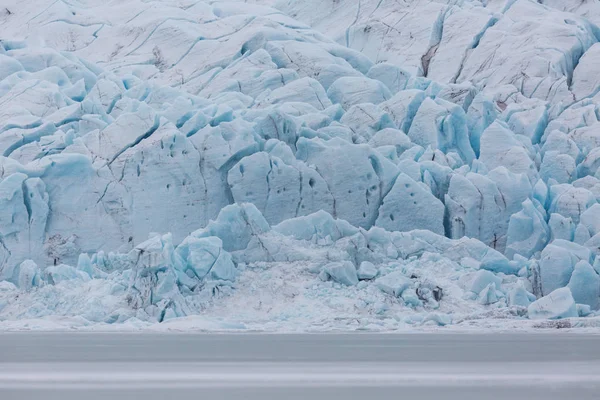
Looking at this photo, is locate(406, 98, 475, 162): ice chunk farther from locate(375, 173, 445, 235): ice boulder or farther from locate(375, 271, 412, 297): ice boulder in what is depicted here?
locate(375, 271, 412, 297): ice boulder

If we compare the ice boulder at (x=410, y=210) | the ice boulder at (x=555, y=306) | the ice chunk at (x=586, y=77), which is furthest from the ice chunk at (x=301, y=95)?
the ice boulder at (x=555, y=306)

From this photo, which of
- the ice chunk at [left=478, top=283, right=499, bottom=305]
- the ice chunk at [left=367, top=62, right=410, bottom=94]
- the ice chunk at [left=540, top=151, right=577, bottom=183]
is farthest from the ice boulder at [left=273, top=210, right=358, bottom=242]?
the ice chunk at [left=367, top=62, right=410, bottom=94]

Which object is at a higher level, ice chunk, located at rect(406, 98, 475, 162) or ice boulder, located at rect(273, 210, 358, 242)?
ice chunk, located at rect(406, 98, 475, 162)

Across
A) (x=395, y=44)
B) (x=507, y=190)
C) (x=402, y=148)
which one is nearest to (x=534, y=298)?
(x=507, y=190)

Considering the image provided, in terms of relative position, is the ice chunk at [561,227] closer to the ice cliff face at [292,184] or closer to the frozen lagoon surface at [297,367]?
the ice cliff face at [292,184]

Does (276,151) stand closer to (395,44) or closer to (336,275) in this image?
(336,275)

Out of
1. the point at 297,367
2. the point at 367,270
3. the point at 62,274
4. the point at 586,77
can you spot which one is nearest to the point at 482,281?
the point at 367,270
